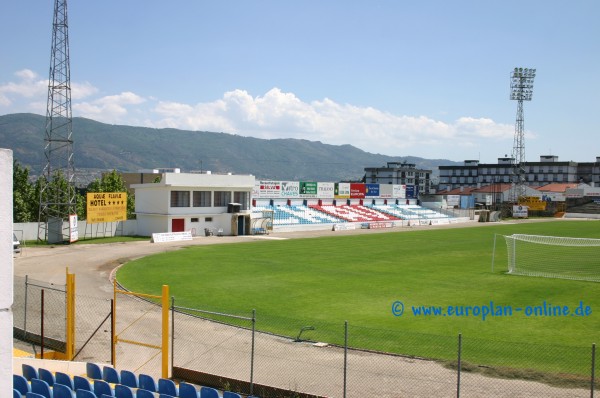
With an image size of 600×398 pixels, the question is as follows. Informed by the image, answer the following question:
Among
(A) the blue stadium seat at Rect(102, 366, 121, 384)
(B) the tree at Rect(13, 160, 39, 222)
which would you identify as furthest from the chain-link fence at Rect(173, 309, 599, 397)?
(B) the tree at Rect(13, 160, 39, 222)

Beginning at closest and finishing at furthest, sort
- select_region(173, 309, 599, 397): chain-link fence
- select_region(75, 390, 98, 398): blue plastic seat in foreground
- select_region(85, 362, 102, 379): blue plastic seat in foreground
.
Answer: select_region(75, 390, 98, 398): blue plastic seat in foreground → select_region(85, 362, 102, 379): blue plastic seat in foreground → select_region(173, 309, 599, 397): chain-link fence

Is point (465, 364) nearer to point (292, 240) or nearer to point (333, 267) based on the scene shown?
point (333, 267)

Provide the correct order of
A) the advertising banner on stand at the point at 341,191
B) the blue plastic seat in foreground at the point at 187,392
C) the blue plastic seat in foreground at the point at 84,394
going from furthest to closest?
the advertising banner on stand at the point at 341,191 < the blue plastic seat in foreground at the point at 187,392 < the blue plastic seat in foreground at the point at 84,394

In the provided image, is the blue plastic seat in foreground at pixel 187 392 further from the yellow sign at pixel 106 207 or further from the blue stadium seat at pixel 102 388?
the yellow sign at pixel 106 207

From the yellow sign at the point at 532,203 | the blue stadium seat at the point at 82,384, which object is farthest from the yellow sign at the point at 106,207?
the yellow sign at the point at 532,203

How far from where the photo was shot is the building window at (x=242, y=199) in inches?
2441

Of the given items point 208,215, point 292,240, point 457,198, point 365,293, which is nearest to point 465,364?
point 365,293

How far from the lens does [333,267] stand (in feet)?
118

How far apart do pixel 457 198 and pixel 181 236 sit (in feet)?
213

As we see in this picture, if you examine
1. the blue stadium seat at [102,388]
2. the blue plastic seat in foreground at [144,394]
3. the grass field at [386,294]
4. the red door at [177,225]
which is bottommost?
the grass field at [386,294]

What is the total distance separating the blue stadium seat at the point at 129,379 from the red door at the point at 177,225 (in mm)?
44087

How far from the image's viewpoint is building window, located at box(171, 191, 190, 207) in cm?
5594

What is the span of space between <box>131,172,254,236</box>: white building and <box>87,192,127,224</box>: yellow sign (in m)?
2.95

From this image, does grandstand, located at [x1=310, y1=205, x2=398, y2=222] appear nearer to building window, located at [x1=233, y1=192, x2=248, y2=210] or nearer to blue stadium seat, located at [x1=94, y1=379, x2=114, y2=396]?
building window, located at [x1=233, y1=192, x2=248, y2=210]
